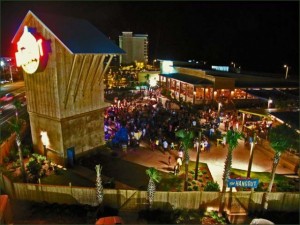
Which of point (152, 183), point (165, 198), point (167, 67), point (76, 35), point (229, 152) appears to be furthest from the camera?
point (167, 67)

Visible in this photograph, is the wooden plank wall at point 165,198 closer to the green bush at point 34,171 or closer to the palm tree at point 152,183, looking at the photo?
the palm tree at point 152,183

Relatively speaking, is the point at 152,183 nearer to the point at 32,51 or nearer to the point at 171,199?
the point at 171,199

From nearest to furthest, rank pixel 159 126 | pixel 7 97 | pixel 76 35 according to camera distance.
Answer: pixel 76 35, pixel 159 126, pixel 7 97

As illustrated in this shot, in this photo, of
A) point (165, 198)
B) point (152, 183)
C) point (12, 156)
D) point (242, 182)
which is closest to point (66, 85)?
point (12, 156)

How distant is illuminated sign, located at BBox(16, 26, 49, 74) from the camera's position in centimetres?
1730

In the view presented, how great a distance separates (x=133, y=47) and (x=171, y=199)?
7575 centimetres

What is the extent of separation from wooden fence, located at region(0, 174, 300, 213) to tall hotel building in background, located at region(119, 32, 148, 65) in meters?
71.5

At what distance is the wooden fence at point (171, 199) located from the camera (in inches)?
530

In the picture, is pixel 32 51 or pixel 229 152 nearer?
pixel 229 152

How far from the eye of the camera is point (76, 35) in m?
18.1

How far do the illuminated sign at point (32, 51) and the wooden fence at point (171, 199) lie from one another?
797 cm

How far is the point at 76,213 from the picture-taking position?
1330cm

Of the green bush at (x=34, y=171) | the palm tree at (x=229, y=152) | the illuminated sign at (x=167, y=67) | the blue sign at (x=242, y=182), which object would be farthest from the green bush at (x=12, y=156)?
the illuminated sign at (x=167, y=67)

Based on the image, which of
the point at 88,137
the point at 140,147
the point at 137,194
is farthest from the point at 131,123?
the point at 137,194
